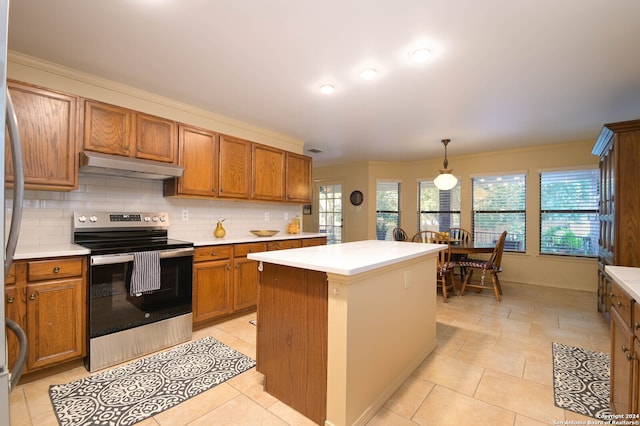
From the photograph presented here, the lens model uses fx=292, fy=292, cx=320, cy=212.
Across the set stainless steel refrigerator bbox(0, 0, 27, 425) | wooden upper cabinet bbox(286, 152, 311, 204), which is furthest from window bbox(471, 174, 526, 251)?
stainless steel refrigerator bbox(0, 0, 27, 425)

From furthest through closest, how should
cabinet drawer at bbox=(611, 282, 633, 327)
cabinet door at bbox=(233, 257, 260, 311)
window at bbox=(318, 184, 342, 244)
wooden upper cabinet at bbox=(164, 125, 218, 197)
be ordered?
window at bbox=(318, 184, 342, 244), cabinet door at bbox=(233, 257, 260, 311), wooden upper cabinet at bbox=(164, 125, 218, 197), cabinet drawer at bbox=(611, 282, 633, 327)

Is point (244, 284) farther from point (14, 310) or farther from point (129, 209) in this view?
point (14, 310)

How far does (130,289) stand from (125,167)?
1042 millimetres

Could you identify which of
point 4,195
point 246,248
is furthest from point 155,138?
point 4,195

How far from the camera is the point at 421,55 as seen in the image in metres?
2.18

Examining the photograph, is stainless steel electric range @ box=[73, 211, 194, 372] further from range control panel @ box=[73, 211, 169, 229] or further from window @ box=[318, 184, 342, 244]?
window @ box=[318, 184, 342, 244]

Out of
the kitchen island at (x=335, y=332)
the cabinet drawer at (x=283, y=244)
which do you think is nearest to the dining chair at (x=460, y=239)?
the cabinet drawer at (x=283, y=244)

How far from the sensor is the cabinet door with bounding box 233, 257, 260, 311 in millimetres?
3193

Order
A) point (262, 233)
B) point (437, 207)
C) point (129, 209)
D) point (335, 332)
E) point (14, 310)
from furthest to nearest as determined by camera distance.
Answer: point (437, 207)
point (262, 233)
point (129, 209)
point (14, 310)
point (335, 332)

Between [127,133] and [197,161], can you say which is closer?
[127,133]

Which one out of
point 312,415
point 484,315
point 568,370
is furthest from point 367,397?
point 484,315

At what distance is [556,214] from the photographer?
4809 millimetres

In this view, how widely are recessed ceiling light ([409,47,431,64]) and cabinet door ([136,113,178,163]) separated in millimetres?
2356

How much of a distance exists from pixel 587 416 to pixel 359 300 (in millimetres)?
1526
